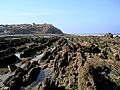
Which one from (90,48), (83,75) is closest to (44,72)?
(83,75)

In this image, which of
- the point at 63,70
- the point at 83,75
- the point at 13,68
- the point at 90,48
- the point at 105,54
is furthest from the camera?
the point at 90,48

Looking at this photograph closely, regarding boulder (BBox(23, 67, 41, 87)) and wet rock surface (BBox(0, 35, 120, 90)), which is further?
boulder (BBox(23, 67, 41, 87))

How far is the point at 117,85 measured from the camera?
27234 millimetres

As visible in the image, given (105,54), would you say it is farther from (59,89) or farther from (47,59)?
(59,89)

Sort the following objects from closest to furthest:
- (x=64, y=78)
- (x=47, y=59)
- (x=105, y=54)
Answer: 1. (x=64, y=78)
2. (x=47, y=59)
3. (x=105, y=54)

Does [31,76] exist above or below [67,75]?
below

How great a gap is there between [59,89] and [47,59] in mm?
17110

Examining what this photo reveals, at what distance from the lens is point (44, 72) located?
35.8 m

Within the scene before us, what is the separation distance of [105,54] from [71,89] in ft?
68.6

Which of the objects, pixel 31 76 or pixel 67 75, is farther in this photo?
pixel 31 76

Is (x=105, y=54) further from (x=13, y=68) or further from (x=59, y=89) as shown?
(x=59, y=89)

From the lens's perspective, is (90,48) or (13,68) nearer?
(13,68)

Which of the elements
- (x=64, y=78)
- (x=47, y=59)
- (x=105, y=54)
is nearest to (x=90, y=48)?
(x=105, y=54)

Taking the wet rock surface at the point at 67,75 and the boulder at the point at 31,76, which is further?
the boulder at the point at 31,76
